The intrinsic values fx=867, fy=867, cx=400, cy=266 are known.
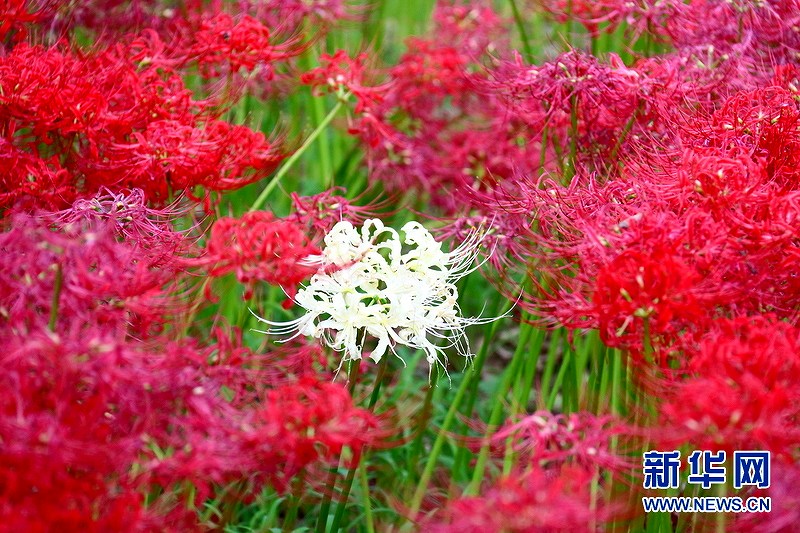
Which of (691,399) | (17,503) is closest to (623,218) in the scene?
(691,399)

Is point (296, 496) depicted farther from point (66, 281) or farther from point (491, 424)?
point (491, 424)

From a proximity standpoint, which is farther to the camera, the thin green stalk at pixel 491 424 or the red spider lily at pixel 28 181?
the thin green stalk at pixel 491 424

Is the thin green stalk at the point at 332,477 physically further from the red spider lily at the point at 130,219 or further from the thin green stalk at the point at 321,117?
the thin green stalk at the point at 321,117

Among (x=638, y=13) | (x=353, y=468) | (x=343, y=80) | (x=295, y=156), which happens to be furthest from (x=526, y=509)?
(x=638, y=13)

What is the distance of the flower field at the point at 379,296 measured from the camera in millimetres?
1403

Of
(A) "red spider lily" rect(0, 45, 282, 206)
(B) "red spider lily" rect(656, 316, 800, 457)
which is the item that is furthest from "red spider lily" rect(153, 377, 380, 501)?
(A) "red spider lily" rect(0, 45, 282, 206)

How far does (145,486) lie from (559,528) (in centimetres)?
73

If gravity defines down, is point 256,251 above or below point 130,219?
below

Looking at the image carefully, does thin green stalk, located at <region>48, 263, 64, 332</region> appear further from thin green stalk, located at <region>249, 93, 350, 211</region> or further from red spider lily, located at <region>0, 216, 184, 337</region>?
thin green stalk, located at <region>249, 93, 350, 211</region>

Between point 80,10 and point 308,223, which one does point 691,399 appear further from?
point 80,10

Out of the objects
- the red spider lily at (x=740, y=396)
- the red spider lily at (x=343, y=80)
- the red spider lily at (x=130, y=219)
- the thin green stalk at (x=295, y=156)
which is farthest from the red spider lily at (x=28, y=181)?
the red spider lily at (x=740, y=396)

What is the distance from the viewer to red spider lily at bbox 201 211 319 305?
1.64m

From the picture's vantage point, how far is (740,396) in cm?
142

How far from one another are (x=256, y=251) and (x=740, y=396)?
891mm
